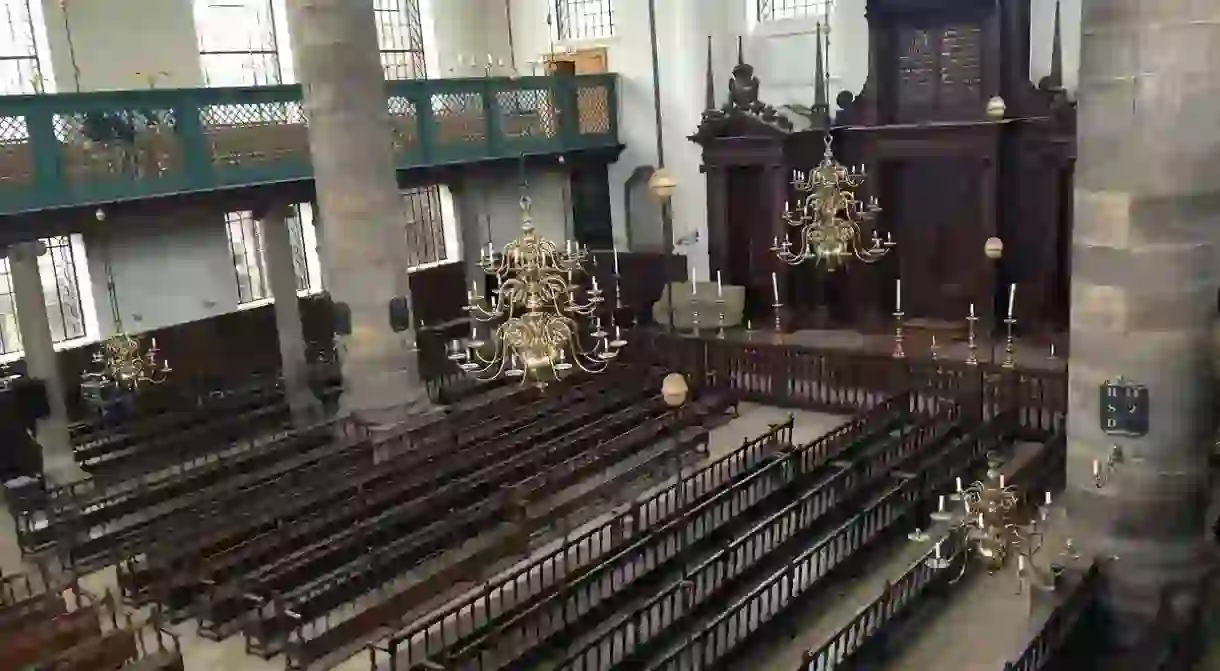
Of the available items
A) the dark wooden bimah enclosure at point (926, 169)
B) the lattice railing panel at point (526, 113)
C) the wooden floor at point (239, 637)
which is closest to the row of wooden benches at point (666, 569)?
the wooden floor at point (239, 637)

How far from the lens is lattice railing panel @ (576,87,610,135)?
75.4 feet

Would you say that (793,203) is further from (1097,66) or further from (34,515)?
(34,515)

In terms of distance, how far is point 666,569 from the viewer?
11.2 meters

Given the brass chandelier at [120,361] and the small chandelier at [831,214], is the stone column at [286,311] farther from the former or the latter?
the small chandelier at [831,214]

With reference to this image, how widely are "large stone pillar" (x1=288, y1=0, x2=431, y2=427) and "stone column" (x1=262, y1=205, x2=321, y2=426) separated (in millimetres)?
2695

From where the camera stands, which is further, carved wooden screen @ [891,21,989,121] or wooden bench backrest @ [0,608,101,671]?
carved wooden screen @ [891,21,989,121]

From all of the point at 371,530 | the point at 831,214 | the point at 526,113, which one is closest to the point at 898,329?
the point at 831,214

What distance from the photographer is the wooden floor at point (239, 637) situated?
10.8 meters

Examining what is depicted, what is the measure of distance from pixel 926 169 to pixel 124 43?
14.5 meters

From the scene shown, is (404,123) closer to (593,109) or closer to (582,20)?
(593,109)

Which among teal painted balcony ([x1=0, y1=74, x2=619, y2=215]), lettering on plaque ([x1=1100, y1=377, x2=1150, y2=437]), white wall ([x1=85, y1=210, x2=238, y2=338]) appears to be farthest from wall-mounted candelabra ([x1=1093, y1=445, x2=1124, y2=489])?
white wall ([x1=85, y1=210, x2=238, y2=338])

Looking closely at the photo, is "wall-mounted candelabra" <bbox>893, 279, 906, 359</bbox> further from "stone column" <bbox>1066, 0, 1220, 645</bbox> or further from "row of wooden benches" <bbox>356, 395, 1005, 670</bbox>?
"stone column" <bbox>1066, 0, 1220, 645</bbox>

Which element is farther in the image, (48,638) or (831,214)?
(831,214)

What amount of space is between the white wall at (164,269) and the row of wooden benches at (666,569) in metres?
10.6
